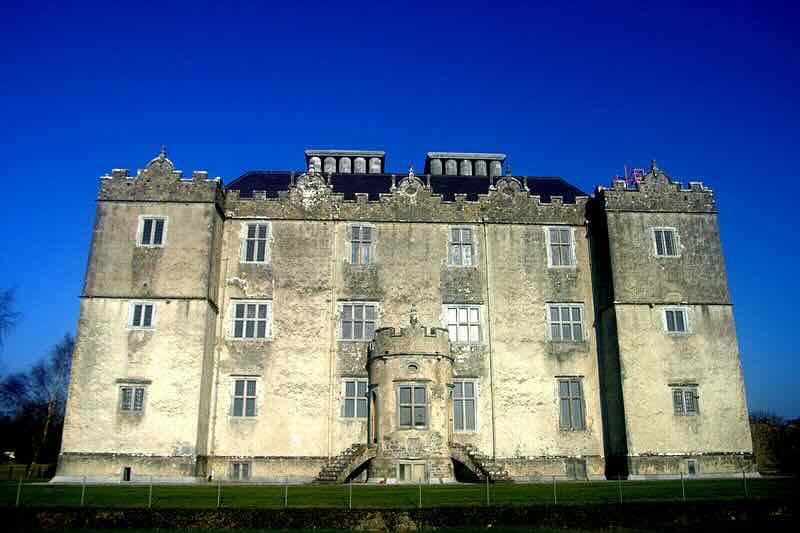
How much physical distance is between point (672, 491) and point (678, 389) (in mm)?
10072

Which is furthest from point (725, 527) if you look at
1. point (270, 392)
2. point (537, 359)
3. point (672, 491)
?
point (270, 392)

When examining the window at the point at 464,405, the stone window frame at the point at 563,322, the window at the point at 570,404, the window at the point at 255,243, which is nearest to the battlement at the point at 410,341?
the window at the point at 464,405

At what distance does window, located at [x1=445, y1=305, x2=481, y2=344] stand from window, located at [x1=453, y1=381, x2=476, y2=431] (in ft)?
7.08

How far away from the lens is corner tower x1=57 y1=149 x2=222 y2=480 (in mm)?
30391

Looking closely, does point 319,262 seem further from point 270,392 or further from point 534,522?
point 534,522

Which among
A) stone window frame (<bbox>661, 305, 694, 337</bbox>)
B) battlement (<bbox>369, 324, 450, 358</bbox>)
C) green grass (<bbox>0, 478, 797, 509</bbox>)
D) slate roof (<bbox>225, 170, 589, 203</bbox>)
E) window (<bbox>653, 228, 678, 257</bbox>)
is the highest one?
slate roof (<bbox>225, 170, 589, 203</bbox>)

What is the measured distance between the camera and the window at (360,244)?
35312mm

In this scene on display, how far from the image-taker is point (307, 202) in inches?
1416

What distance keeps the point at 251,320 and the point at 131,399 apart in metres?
6.50

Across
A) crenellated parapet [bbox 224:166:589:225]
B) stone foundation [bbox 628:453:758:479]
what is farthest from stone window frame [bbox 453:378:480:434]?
crenellated parapet [bbox 224:166:589:225]

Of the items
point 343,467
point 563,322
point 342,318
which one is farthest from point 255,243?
point 563,322

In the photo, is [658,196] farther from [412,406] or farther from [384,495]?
[384,495]

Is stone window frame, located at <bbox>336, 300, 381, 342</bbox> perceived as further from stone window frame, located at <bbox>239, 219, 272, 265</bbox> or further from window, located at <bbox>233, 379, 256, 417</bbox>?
window, located at <bbox>233, 379, 256, 417</bbox>

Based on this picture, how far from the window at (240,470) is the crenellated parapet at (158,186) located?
12.5 m
